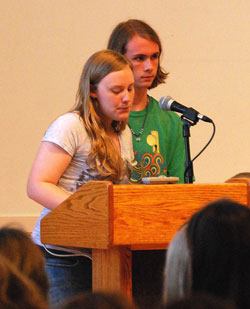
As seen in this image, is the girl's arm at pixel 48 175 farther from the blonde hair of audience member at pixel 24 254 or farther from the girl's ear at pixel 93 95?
the blonde hair of audience member at pixel 24 254

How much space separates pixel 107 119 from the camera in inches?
92.7

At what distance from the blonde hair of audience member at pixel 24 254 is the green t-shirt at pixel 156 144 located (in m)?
1.26

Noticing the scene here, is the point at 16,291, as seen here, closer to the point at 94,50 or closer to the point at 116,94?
the point at 116,94

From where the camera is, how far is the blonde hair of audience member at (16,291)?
3.58 feet

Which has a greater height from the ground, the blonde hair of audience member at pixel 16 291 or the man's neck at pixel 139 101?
the man's neck at pixel 139 101

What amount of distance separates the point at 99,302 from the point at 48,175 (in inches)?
50.8

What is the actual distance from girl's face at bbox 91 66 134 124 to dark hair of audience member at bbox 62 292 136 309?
55.3 inches

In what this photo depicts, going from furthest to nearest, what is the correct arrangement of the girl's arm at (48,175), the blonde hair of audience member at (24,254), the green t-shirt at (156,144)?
the green t-shirt at (156,144) → the girl's arm at (48,175) → the blonde hair of audience member at (24,254)

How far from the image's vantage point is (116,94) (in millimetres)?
2312

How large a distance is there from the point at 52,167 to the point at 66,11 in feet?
7.62

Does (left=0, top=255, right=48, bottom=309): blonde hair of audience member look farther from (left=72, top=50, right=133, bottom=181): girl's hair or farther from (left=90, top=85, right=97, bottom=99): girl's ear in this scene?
(left=90, top=85, right=97, bottom=99): girl's ear

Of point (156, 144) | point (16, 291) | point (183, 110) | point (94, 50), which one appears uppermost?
point (94, 50)

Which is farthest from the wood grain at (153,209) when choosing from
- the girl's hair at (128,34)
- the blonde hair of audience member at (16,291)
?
the girl's hair at (128,34)

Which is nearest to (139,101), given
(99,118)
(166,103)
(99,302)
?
(166,103)
